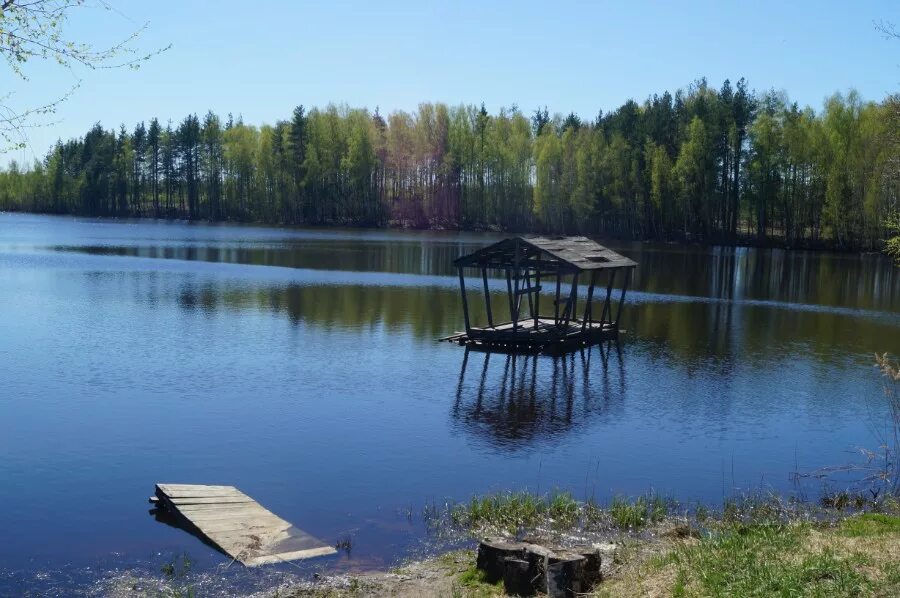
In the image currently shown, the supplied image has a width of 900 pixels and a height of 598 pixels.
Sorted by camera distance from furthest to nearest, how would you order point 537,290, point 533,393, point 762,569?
point 537,290, point 533,393, point 762,569

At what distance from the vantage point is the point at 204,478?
584 inches

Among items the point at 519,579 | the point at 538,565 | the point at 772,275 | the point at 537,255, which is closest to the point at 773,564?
the point at 538,565

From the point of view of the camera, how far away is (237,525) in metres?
12.3

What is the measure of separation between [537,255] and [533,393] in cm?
741

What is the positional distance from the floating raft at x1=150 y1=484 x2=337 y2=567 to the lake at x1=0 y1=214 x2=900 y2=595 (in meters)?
0.26

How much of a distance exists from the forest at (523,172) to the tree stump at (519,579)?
2315 inches

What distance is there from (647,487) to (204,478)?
24.4 ft

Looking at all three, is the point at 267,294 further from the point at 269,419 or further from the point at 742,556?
the point at 742,556

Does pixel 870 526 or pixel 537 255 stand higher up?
pixel 537 255

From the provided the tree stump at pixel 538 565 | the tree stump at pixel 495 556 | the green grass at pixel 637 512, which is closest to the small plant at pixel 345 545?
the tree stump at pixel 495 556

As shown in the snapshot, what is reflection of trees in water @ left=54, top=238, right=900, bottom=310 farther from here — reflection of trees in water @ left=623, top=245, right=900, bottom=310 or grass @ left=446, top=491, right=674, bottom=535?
grass @ left=446, top=491, right=674, bottom=535

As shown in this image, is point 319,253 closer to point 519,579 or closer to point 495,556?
point 495,556

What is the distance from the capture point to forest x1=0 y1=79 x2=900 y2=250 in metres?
81.8

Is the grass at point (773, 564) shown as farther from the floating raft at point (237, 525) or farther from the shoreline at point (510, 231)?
the shoreline at point (510, 231)
